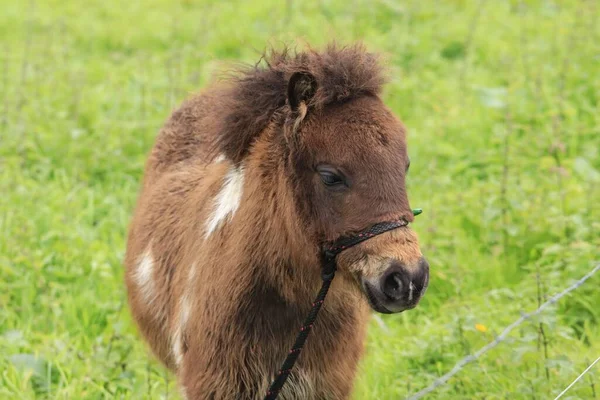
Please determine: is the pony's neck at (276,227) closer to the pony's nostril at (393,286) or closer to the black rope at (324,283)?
the black rope at (324,283)

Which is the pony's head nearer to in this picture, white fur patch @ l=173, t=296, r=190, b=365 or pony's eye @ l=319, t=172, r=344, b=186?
pony's eye @ l=319, t=172, r=344, b=186

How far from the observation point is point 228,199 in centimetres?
356

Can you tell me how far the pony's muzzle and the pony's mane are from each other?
0.71m

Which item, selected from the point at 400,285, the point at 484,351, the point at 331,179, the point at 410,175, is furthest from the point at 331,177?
the point at 410,175

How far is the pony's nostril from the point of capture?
9.41 feet

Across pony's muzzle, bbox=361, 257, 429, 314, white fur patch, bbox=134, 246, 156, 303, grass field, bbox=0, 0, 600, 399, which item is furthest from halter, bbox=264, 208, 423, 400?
white fur patch, bbox=134, 246, 156, 303

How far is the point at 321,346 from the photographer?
136 inches

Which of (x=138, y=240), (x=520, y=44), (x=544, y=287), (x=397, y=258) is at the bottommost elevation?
(x=520, y=44)

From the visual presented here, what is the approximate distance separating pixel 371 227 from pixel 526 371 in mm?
1695

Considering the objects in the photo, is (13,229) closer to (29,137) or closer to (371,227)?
(29,137)

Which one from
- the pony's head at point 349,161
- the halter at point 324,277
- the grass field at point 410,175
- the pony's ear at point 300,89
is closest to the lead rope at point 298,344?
the halter at point 324,277

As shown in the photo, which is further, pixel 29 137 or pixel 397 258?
pixel 29 137

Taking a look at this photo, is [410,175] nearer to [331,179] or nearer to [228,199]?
[228,199]

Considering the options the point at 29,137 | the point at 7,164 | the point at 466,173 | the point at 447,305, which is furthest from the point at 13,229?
the point at 466,173
